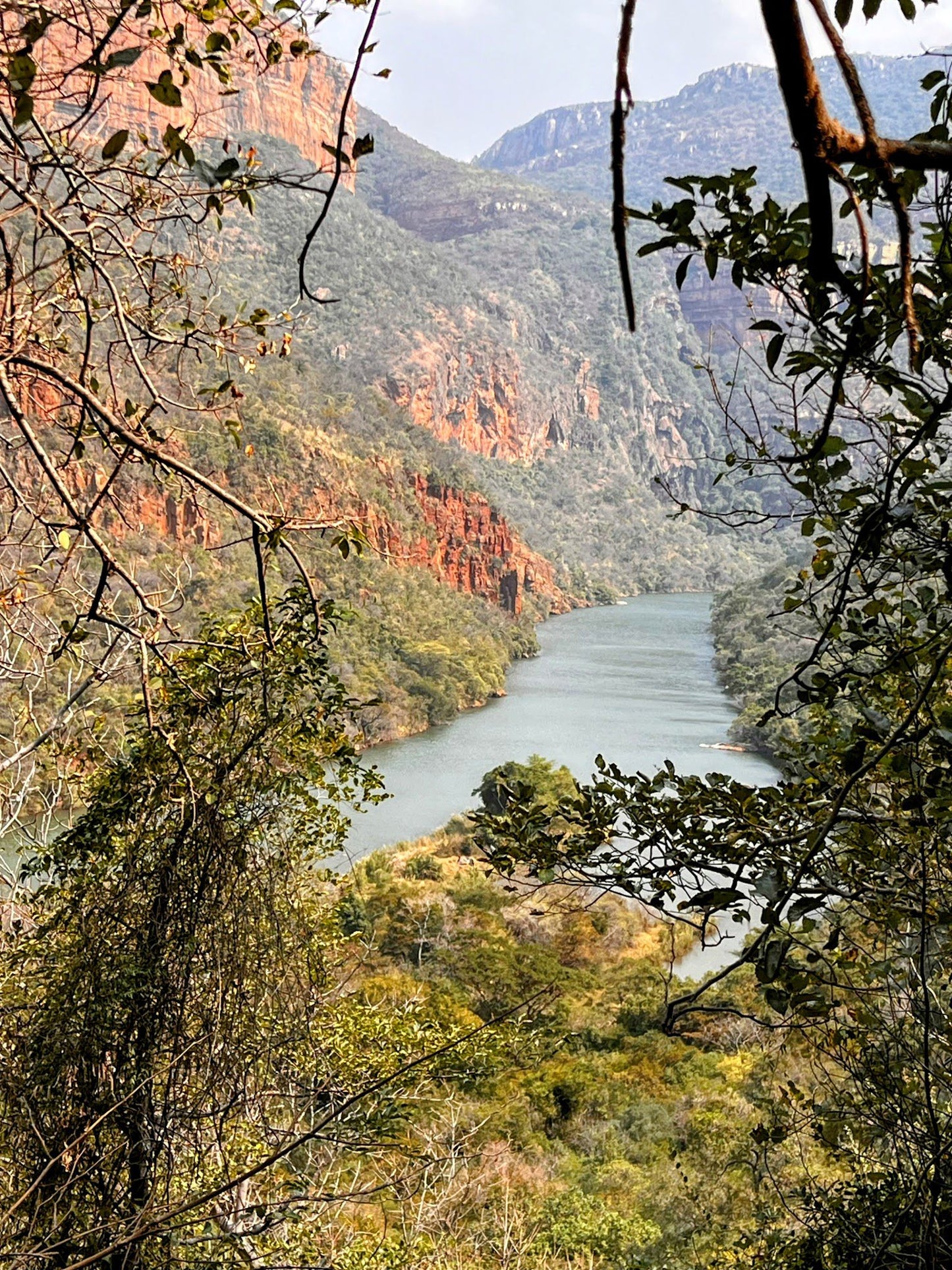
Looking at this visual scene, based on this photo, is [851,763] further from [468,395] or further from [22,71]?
[468,395]

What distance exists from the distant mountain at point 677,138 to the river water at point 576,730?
69.7 metres

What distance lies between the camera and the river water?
70.9ft

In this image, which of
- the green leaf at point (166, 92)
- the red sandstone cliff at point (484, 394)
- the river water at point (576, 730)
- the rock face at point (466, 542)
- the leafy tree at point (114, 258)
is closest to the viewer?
the green leaf at point (166, 92)

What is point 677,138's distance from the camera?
426 ft

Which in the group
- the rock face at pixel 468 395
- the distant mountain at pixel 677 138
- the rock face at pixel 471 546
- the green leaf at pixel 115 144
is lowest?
the rock face at pixel 471 546

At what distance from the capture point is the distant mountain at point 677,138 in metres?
112

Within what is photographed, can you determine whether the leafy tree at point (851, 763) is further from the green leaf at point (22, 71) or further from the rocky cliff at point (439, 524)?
the rocky cliff at point (439, 524)

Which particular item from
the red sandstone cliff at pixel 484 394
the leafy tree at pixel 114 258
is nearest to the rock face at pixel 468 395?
the red sandstone cliff at pixel 484 394

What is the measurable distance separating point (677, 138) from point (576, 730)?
120921mm

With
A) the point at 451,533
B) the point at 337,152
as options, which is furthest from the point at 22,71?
the point at 451,533

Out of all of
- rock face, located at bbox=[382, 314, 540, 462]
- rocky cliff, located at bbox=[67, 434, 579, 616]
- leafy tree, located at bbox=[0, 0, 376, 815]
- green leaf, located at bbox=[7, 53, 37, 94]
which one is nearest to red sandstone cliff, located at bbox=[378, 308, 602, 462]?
rock face, located at bbox=[382, 314, 540, 462]

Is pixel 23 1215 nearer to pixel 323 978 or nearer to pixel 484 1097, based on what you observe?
pixel 323 978

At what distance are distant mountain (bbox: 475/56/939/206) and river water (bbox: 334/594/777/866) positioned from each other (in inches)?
2744

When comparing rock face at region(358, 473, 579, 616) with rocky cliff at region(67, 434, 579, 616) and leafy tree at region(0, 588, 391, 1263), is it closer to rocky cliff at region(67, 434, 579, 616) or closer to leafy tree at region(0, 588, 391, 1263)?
rocky cliff at region(67, 434, 579, 616)
